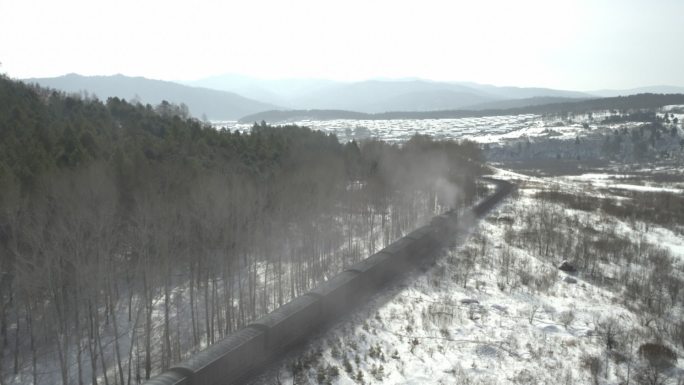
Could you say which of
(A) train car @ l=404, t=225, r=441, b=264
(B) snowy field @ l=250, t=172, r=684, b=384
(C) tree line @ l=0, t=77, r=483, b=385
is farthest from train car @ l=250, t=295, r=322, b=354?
(A) train car @ l=404, t=225, r=441, b=264

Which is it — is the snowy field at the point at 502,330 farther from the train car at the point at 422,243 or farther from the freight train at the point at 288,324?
the train car at the point at 422,243

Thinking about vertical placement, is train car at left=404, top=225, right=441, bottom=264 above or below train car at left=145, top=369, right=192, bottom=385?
below

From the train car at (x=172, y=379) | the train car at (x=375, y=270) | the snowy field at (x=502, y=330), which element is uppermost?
the train car at (x=172, y=379)

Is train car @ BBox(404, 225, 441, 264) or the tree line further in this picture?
train car @ BBox(404, 225, 441, 264)

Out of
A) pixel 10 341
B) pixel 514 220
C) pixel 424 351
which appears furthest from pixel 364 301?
pixel 514 220

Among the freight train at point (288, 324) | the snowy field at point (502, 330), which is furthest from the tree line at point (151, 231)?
the snowy field at point (502, 330)

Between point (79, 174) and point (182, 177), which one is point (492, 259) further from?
point (79, 174)

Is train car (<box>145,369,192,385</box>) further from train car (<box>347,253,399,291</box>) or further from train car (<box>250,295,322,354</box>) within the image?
train car (<box>347,253,399,291</box>)
